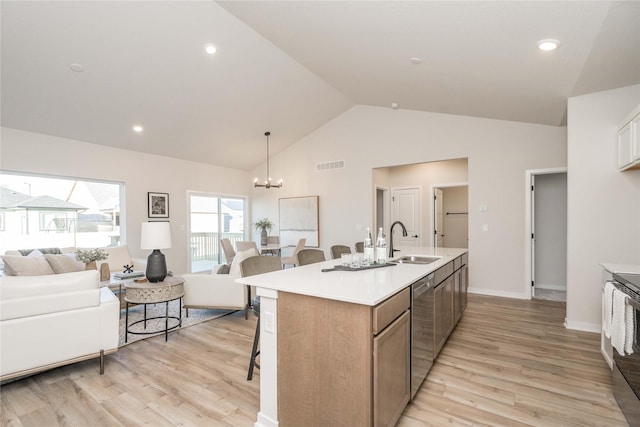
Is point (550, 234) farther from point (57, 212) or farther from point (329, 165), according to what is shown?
point (57, 212)

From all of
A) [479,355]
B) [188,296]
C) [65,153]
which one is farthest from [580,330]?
[65,153]

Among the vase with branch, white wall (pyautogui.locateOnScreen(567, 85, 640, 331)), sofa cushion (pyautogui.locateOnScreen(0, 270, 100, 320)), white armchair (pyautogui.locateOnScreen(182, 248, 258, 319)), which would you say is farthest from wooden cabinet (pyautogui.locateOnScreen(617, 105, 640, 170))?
the vase with branch

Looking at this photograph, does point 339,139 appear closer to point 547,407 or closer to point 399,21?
point 399,21

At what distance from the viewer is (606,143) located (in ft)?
11.6

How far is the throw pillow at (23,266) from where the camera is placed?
3.91 meters

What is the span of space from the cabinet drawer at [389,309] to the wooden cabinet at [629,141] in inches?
103

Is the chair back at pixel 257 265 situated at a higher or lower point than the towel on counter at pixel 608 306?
higher

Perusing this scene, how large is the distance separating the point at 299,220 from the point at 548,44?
5.84m

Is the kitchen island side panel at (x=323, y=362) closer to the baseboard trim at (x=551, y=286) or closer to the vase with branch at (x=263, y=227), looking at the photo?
the baseboard trim at (x=551, y=286)

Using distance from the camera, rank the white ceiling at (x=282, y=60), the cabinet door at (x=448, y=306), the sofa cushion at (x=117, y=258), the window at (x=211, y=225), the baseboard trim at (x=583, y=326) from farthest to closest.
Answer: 1. the window at (x=211, y=225)
2. the sofa cushion at (x=117, y=258)
3. the baseboard trim at (x=583, y=326)
4. the cabinet door at (x=448, y=306)
5. the white ceiling at (x=282, y=60)

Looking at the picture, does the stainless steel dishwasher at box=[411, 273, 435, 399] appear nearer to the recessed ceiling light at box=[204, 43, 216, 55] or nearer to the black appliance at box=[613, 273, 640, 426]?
the black appliance at box=[613, 273, 640, 426]

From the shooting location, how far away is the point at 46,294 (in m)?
2.52

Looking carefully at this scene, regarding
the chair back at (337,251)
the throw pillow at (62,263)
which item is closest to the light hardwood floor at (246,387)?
the chair back at (337,251)

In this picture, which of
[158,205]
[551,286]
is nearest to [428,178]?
[551,286]
